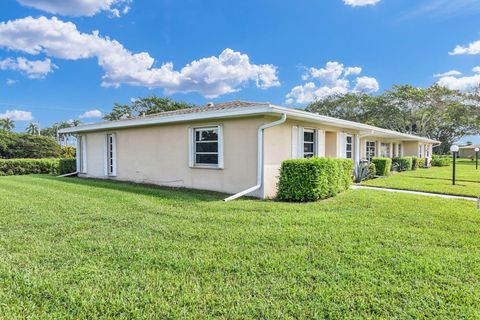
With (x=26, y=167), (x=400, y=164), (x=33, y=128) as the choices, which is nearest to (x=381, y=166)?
(x=400, y=164)

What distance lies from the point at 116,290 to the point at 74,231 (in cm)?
246

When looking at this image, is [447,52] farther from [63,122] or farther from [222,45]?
[63,122]

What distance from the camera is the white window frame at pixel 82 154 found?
14330mm

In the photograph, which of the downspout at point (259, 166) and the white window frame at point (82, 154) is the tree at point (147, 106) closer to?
the white window frame at point (82, 154)

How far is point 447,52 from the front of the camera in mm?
22156

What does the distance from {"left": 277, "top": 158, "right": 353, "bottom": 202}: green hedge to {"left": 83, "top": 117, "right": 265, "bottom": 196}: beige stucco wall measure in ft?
3.08

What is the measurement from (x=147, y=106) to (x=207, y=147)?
3538 cm

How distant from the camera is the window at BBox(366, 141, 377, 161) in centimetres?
1742

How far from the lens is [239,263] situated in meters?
3.45

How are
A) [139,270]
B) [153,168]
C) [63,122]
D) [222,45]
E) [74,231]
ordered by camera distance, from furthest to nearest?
[63,122] < [222,45] < [153,168] < [74,231] < [139,270]

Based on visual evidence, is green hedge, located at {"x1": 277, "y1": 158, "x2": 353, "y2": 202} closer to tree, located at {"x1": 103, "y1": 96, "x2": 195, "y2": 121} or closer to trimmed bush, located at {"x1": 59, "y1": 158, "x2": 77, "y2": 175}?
trimmed bush, located at {"x1": 59, "y1": 158, "x2": 77, "y2": 175}

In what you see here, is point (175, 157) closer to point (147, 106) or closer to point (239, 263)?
point (239, 263)

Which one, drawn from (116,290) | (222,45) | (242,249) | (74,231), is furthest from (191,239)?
(222,45)

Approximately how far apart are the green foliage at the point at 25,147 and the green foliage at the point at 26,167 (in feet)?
46.0
